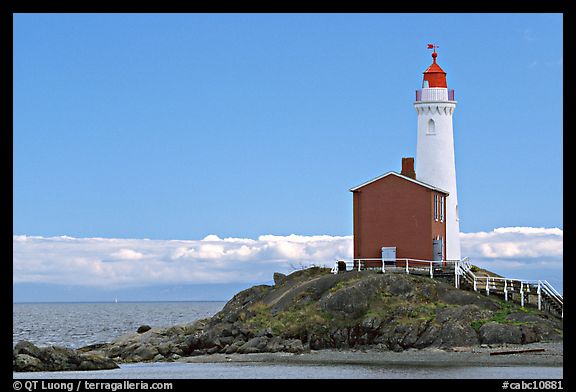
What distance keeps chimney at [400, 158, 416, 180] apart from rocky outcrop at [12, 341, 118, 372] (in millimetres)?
18042

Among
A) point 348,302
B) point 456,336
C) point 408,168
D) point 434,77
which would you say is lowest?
point 456,336

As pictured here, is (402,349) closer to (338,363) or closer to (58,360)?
(338,363)

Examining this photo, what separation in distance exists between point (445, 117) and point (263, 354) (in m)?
16.9

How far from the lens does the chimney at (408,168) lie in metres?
48.6

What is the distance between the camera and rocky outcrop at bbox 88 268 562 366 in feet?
123

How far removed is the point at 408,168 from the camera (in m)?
48.8

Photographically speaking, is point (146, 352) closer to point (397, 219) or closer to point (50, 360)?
point (50, 360)

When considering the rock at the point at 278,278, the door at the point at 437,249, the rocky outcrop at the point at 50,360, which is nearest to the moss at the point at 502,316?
the door at the point at 437,249

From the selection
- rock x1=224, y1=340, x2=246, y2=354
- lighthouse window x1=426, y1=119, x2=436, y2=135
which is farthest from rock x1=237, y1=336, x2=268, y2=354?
lighthouse window x1=426, y1=119, x2=436, y2=135

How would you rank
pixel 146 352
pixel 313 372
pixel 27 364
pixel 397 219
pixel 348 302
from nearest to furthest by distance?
pixel 313 372 → pixel 27 364 → pixel 348 302 → pixel 146 352 → pixel 397 219

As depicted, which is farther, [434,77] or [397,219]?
[434,77]

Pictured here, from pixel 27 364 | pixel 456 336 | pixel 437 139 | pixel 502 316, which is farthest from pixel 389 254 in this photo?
pixel 27 364

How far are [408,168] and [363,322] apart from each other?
12.1m
